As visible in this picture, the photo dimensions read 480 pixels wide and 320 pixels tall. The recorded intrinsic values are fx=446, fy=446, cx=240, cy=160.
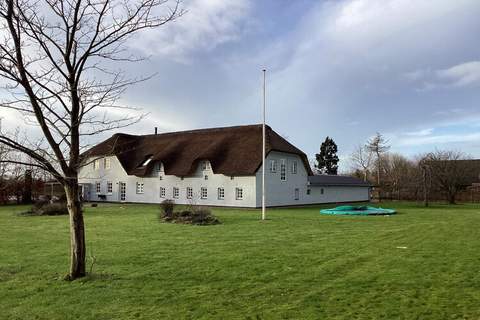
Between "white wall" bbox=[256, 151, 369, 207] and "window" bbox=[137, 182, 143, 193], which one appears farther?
"window" bbox=[137, 182, 143, 193]

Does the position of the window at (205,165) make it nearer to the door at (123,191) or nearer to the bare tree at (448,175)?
the door at (123,191)

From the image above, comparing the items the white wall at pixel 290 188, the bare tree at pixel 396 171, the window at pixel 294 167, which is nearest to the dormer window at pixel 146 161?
the white wall at pixel 290 188

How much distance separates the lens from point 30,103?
7355mm

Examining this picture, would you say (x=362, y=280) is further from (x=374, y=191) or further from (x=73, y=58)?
(x=374, y=191)

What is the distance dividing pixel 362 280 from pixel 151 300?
11.7 ft

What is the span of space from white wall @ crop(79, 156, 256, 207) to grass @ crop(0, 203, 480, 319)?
2271 centimetres

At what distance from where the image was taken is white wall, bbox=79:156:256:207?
119ft

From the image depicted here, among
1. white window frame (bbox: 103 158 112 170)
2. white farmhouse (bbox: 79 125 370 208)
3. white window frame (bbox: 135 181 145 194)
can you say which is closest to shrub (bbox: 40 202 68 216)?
white farmhouse (bbox: 79 125 370 208)

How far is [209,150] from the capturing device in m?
38.8

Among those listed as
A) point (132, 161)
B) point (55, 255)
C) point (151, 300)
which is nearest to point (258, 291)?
point (151, 300)

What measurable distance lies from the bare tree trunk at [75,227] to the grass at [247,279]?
0.29m

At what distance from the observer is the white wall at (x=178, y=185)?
119 feet

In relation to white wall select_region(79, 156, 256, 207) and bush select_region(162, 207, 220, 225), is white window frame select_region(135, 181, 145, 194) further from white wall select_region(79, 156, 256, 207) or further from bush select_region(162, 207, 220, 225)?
bush select_region(162, 207, 220, 225)

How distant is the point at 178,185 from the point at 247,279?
33.1 metres
